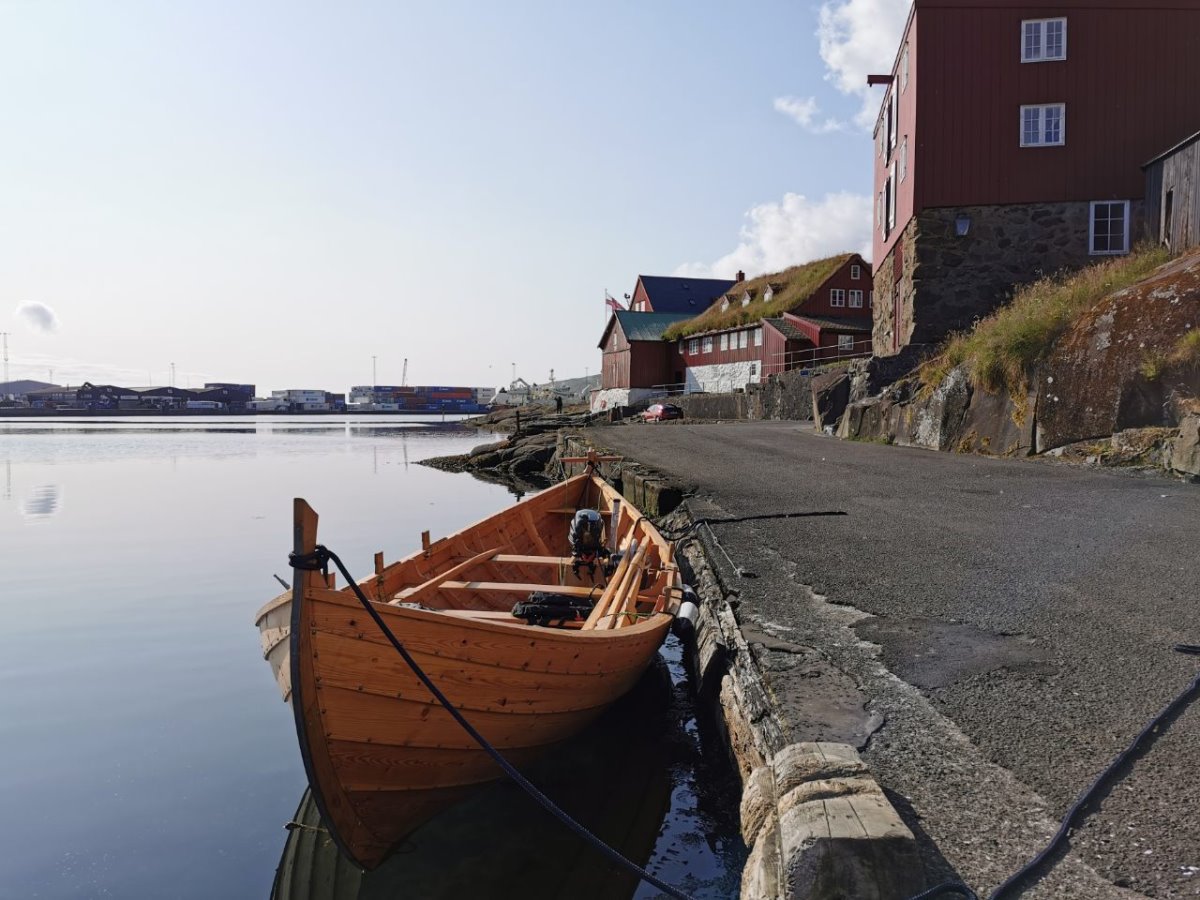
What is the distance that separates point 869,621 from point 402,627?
10.3 feet

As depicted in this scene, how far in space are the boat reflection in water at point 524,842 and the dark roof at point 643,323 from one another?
5516 cm

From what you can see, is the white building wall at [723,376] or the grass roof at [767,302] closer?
the white building wall at [723,376]

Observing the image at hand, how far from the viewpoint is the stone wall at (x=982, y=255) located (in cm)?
2133

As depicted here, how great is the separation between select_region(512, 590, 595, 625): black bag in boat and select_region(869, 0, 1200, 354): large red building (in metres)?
18.2

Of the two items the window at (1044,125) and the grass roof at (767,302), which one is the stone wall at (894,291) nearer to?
the window at (1044,125)

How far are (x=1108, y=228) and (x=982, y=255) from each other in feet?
9.71

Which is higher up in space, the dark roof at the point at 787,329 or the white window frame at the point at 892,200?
Result: the white window frame at the point at 892,200

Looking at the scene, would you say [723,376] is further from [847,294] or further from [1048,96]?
[1048,96]

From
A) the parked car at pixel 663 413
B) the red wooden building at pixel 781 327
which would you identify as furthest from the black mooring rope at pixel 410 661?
the red wooden building at pixel 781 327

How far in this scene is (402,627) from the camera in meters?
4.34

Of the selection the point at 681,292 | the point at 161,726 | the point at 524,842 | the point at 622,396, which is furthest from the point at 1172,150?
the point at 681,292

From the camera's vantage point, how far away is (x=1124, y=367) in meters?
13.1

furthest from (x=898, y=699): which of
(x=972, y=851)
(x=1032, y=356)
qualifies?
(x=1032, y=356)

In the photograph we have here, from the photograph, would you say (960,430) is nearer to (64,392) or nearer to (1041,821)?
(1041,821)
